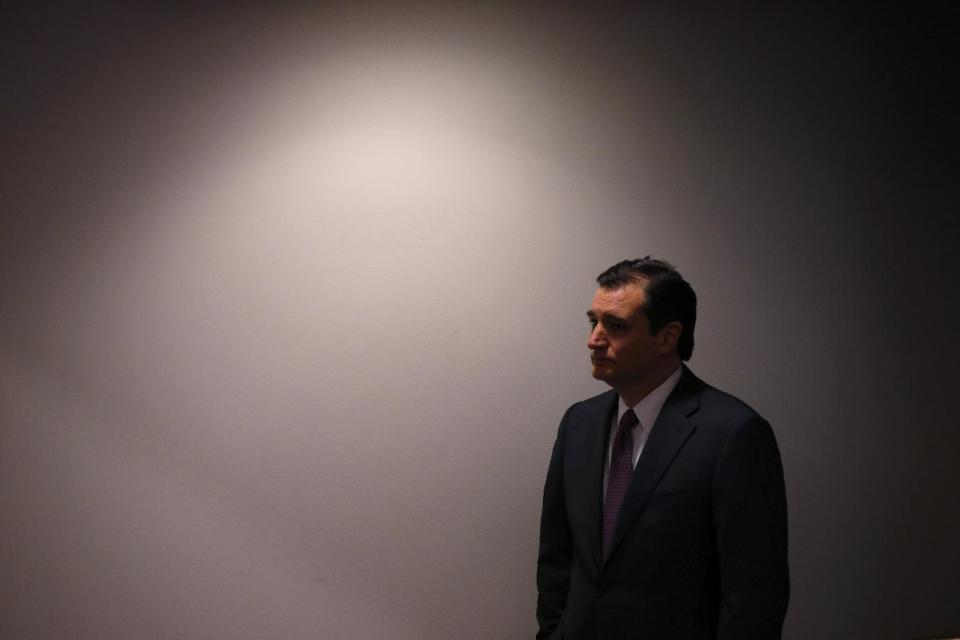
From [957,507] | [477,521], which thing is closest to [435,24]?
[477,521]

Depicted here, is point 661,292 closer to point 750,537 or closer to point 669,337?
point 669,337

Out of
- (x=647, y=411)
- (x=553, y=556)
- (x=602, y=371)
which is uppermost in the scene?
(x=602, y=371)

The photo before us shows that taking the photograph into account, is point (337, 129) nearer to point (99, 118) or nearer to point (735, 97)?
point (99, 118)

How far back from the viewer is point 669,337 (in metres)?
1.94

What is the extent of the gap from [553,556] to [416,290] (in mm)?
910

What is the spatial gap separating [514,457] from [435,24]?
138 centimetres

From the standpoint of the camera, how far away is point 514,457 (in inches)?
98.6

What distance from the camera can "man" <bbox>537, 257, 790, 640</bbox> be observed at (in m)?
1.76

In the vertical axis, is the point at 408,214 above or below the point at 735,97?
below

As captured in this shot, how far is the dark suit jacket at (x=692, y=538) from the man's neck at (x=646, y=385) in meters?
0.04

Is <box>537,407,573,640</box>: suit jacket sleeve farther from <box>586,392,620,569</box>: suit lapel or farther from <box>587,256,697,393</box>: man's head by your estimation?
<box>587,256,697,393</box>: man's head

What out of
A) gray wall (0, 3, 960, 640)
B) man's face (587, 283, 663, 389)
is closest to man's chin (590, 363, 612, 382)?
man's face (587, 283, 663, 389)

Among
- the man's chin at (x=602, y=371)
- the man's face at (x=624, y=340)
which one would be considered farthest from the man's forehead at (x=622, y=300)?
the man's chin at (x=602, y=371)

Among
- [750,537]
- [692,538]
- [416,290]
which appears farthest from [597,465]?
[416,290]
